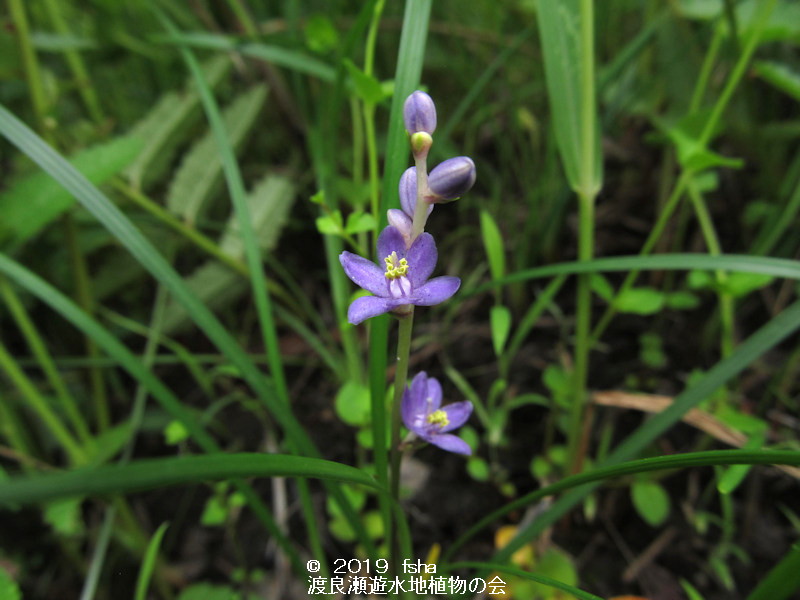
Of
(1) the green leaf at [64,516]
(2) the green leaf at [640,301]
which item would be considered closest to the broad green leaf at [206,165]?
(1) the green leaf at [64,516]

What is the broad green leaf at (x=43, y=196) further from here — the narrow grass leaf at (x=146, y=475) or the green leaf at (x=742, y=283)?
the green leaf at (x=742, y=283)

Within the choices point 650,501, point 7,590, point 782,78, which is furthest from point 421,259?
point 782,78

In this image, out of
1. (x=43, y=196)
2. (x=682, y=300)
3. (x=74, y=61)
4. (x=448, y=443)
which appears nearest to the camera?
(x=448, y=443)

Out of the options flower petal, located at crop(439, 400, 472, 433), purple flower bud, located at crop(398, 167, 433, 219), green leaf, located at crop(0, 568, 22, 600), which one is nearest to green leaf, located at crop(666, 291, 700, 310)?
flower petal, located at crop(439, 400, 472, 433)

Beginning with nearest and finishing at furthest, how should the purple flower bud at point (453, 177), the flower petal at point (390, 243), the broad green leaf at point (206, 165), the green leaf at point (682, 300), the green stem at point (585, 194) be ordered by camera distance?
the purple flower bud at point (453, 177), the flower petal at point (390, 243), the green stem at point (585, 194), the green leaf at point (682, 300), the broad green leaf at point (206, 165)

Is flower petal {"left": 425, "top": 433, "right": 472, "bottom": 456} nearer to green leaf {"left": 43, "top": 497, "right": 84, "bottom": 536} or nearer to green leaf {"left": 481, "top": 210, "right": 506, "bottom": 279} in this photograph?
green leaf {"left": 481, "top": 210, "right": 506, "bottom": 279}

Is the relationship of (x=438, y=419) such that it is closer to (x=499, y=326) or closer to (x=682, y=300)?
(x=499, y=326)
